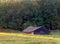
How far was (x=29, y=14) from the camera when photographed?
250ft

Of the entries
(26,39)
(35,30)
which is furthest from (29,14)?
(26,39)

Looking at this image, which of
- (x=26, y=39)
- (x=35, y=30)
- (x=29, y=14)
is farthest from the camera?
(x=29, y=14)

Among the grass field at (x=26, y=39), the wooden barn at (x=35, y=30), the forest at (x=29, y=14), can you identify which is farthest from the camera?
the forest at (x=29, y=14)

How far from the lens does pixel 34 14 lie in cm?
7706

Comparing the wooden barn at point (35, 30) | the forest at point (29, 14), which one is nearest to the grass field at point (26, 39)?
the wooden barn at point (35, 30)

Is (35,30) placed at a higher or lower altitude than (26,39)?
lower

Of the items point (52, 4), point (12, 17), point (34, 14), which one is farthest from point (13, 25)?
point (52, 4)

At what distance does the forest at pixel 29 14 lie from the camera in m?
74.2

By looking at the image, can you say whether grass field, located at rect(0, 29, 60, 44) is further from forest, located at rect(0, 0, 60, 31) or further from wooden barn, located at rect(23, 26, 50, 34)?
forest, located at rect(0, 0, 60, 31)

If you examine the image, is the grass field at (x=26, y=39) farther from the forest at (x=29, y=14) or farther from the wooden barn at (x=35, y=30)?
the forest at (x=29, y=14)

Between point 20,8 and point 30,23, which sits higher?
point 20,8

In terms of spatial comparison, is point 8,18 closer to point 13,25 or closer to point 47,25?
point 13,25

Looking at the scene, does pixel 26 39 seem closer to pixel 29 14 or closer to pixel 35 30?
pixel 35 30

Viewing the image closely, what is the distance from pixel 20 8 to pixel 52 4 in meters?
11.5
